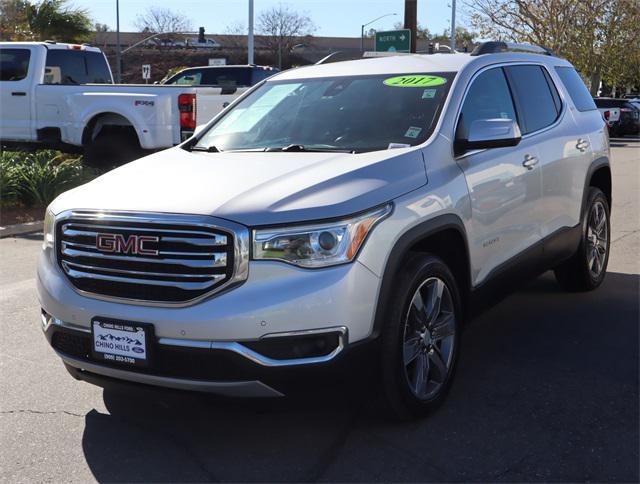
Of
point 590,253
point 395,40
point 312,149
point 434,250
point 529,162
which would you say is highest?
point 395,40

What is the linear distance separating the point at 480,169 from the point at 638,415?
1.55m

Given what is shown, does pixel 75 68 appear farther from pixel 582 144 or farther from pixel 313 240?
pixel 313 240

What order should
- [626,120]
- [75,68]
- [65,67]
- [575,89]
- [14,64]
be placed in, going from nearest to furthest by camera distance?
[575,89] < [14,64] < [65,67] < [75,68] < [626,120]

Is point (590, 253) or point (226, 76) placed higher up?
point (226, 76)

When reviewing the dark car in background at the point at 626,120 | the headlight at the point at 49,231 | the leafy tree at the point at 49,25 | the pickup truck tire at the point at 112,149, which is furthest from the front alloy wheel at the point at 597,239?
the dark car in background at the point at 626,120

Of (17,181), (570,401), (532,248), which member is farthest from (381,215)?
(17,181)

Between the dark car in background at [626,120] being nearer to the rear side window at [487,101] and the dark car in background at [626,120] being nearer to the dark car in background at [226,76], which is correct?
the dark car in background at [226,76]

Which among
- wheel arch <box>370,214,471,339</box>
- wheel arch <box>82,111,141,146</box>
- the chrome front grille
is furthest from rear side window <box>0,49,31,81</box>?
wheel arch <box>370,214,471,339</box>

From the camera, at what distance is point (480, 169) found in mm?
4617

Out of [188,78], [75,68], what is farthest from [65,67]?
[188,78]

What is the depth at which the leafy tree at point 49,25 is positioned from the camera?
24500mm

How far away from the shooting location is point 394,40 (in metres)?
18.6

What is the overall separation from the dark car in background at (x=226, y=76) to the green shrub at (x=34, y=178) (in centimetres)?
566

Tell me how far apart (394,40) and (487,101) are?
14.0 meters
